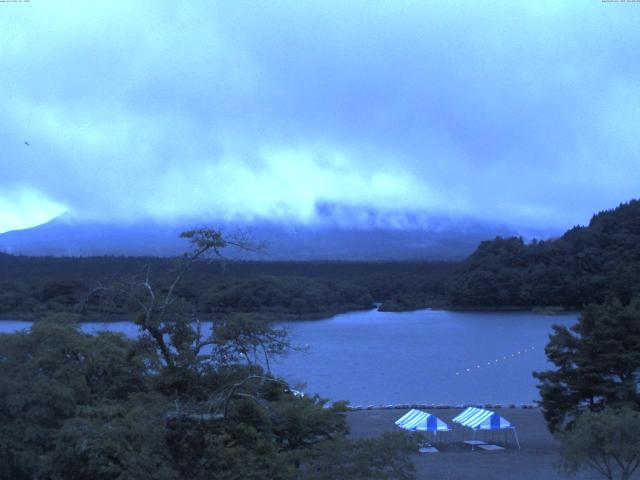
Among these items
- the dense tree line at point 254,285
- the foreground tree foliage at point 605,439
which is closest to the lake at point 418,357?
the dense tree line at point 254,285

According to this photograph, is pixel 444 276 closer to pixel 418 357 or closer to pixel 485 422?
pixel 418 357

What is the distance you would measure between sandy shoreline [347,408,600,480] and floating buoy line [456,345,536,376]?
399 inches

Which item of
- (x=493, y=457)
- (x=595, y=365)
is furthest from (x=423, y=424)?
(x=595, y=365)

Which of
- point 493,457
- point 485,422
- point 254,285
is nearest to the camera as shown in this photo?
point 493,457

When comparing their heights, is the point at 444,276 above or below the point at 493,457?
above

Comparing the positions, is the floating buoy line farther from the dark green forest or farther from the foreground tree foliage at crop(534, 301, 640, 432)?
the foreground tree foliage at crop(534, 301, 640, 432)

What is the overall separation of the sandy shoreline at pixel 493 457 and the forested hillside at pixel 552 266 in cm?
3362

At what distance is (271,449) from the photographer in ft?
29.6

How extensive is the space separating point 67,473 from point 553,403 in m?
11.8

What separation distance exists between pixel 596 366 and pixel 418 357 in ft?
65.0

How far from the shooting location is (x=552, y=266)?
5722 cm

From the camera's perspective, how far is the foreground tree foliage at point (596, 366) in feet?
57.0

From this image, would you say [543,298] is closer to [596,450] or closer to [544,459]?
[544,459]

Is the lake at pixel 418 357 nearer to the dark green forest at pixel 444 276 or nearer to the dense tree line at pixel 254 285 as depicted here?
the dense tree line at pixel 254 285
